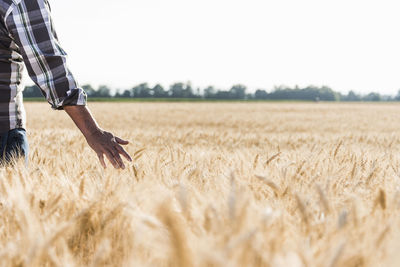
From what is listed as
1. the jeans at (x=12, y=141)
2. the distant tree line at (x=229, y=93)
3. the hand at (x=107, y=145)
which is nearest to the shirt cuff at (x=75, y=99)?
the hand at (x=107, y=145)

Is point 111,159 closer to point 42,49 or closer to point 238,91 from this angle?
point 42,49

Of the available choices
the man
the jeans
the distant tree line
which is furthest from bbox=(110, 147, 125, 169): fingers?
the distant tree line

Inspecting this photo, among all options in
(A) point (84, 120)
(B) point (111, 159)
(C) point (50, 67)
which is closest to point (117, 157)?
(B) point (111, 159)

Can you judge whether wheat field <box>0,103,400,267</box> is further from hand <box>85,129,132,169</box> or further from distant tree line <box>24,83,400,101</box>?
distant tree line <box>24,83,400,101</box>

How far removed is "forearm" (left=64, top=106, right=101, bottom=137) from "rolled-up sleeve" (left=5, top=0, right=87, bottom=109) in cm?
3

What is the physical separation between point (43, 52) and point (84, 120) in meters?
0.39

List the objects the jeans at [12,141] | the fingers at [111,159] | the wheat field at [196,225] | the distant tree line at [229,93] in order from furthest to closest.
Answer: the distant tree line at [229,93] → the jeans at [12,141] → the fingers at [111,159] → the wheat field at [196,225]

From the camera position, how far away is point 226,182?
1.53 metres

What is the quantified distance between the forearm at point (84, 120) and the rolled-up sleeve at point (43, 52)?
0.10 ft

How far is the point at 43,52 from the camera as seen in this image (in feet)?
6.36

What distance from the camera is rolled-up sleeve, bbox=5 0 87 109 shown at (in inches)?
74.1

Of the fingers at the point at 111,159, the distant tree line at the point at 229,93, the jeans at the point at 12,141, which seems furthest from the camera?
the distant tree line at the point at 229,93

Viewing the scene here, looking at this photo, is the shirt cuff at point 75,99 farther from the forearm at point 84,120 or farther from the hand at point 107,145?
the hand at point 107,145

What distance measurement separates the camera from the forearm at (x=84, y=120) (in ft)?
6.03
